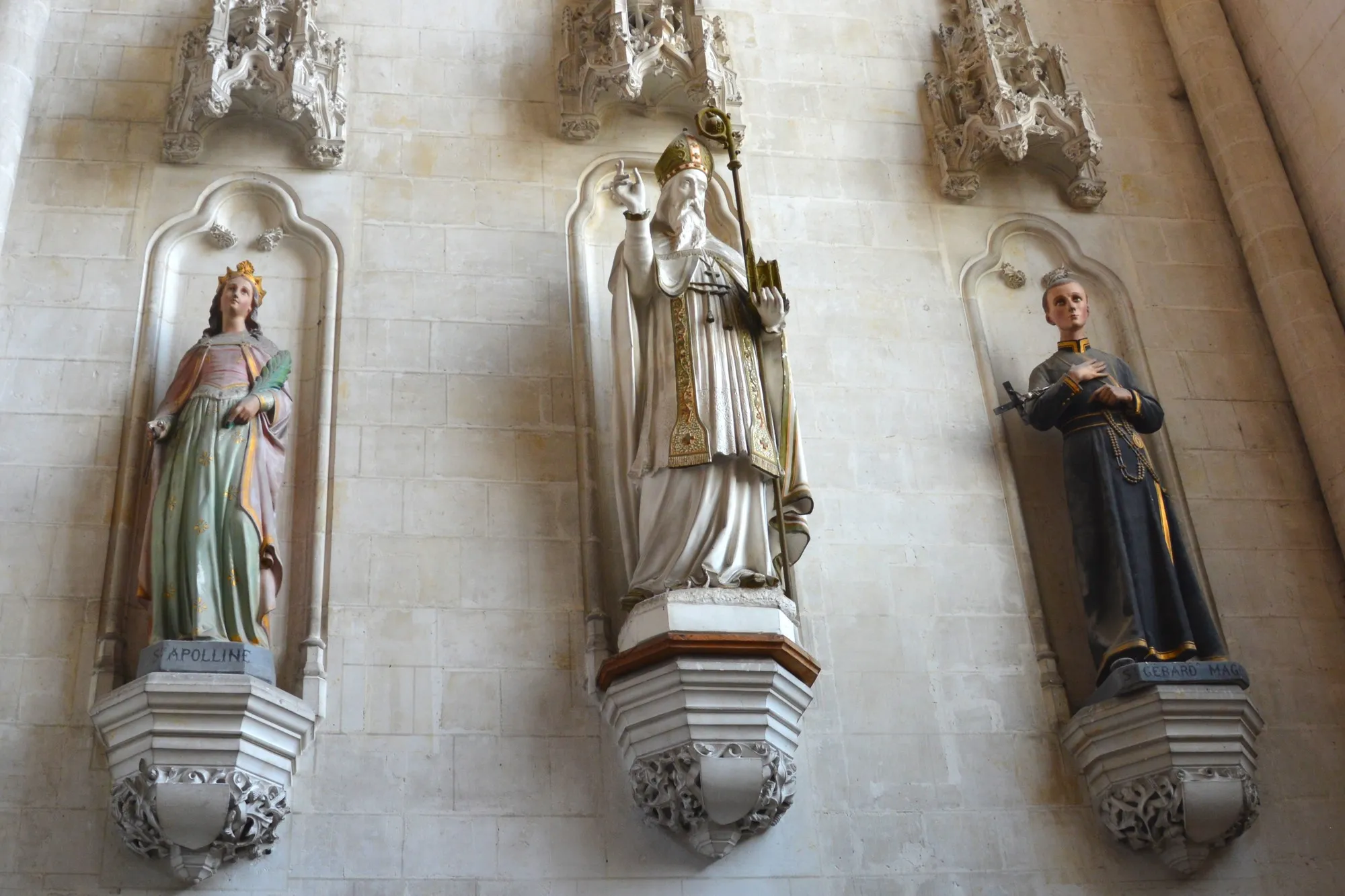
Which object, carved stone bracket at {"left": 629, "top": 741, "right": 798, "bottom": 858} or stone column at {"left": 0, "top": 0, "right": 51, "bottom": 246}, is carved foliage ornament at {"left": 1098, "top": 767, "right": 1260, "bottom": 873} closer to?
carved stone bracket at {"left": 629, "top": 741, "right": 798, "bottom": 858}

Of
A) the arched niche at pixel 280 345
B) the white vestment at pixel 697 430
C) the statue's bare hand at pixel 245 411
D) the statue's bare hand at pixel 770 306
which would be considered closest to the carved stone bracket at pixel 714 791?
the white vestment at pixel 697 430

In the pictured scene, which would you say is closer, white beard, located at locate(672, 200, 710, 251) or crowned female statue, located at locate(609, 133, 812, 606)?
crowned female statue, located at locate(609, 133, 812, 606)

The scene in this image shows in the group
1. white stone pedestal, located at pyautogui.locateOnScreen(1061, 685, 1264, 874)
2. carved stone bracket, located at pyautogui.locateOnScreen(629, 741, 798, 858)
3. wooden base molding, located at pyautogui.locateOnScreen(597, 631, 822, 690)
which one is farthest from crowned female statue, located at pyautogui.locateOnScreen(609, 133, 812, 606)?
white stone pedestal, located at pyautogui.locateOnScreen(1061, 685, 1264, 874)

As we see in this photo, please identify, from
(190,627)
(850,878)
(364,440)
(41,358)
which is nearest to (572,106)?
(364,440)

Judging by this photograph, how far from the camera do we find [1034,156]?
9086 mm

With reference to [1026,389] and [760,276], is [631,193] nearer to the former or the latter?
[760,276]

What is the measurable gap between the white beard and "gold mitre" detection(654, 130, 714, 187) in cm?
18

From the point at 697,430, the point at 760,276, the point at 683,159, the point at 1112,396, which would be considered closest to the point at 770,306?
the point at 760,276

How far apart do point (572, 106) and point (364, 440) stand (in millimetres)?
2402

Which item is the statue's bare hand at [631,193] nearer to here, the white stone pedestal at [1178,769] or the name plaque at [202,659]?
the name plaque at [202,659]

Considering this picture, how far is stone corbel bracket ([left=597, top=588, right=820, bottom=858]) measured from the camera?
253 inches

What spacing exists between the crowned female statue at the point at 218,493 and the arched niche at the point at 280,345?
18 centimetres

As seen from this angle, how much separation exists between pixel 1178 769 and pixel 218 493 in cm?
435

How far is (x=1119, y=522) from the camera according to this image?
738 centimetres
